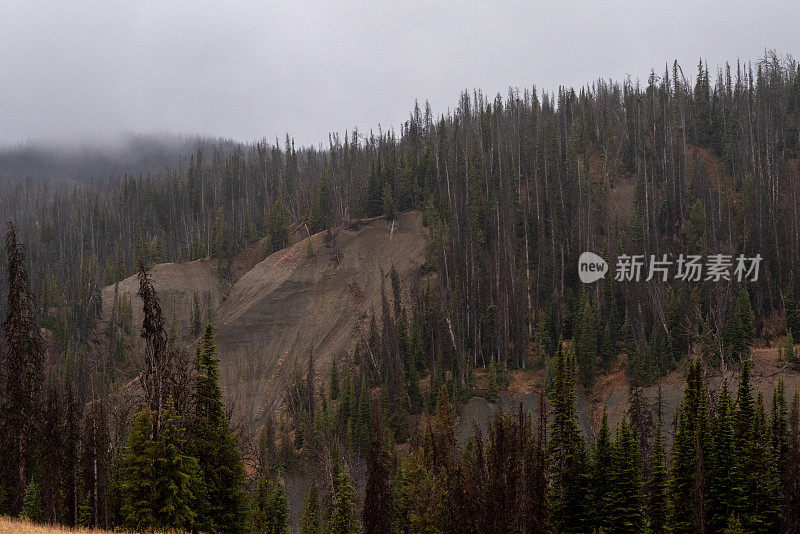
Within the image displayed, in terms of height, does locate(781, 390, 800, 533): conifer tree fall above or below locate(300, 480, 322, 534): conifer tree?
above

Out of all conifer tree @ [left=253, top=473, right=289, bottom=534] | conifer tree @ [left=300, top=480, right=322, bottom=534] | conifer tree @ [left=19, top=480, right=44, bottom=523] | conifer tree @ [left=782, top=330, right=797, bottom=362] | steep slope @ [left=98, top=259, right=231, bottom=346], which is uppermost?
steep slope @ [left=98, top=259, right=231, bottom=346]

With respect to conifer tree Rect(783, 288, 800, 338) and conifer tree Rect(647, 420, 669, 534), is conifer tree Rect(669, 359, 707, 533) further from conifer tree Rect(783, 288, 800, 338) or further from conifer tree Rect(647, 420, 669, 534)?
conifer tree Rect(783, 288, 800, 338)

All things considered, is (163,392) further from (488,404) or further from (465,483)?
(488,404)

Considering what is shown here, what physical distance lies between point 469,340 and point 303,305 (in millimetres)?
27125

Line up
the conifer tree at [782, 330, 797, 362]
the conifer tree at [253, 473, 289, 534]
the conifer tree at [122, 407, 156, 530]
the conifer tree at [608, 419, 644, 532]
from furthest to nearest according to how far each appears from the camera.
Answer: the conifer tree at [782, 330, 797, 362] < the conifer tree at [253, 473, 289, 534] < the conifer tree at [608, 419, 644, 532] < the conifer tree at [122, 407, 156, 530]

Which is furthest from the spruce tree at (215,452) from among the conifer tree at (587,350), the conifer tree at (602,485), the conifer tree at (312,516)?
the conifer tree at (587,350)

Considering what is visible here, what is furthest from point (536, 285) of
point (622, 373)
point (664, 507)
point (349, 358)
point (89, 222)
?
point (89, 222)

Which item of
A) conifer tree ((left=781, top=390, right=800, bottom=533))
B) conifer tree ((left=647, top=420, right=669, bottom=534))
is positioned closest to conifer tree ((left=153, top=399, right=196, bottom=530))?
conifer tree ((left=647, top=420, right=669, bottom=534))

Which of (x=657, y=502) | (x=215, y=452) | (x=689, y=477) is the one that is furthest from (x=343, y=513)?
(x=689, y=477)

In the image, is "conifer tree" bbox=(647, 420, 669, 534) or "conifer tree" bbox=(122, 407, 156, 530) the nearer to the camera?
"conifer tree" bbox=(122, 407, 156, 530)

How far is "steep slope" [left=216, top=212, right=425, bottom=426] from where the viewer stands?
9081cm

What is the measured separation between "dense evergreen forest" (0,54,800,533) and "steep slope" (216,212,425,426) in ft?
12.1

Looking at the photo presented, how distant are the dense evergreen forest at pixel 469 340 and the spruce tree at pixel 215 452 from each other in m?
0.14

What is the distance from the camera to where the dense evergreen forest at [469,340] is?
121 ft
